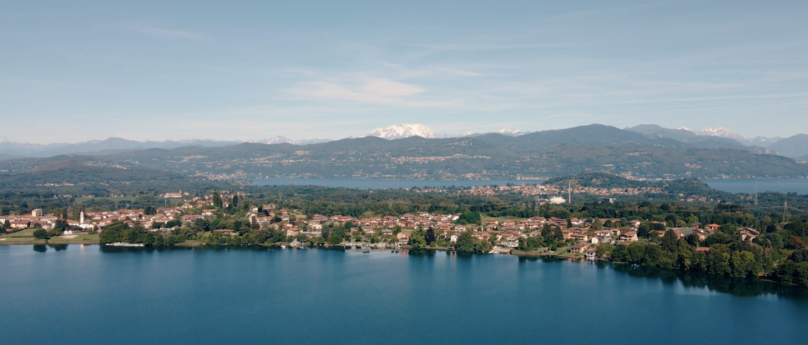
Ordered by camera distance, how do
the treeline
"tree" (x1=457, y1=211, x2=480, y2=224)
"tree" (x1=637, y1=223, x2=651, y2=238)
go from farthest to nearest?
"tree" (x1=457, y1=211, x2=480, y2=224), the treeline, "tree" (x1=637, y1=223, x2=651, y2=238)

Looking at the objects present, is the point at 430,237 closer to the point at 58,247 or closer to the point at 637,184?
the point at 58,247

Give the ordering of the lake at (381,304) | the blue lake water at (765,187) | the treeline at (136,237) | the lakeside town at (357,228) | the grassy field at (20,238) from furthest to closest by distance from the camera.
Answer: the blue lake water at (765,187), the grassy field at (20,238), the treeline at (136,237), the lakeside town at (357,228), the lake at (381,304)

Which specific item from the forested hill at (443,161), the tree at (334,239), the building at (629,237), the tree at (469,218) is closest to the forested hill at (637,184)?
the forested hill at (443,161)

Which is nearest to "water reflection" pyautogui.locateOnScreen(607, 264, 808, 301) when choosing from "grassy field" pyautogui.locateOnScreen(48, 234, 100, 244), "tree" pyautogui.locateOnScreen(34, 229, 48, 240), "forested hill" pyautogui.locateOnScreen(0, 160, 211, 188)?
"grassy field" pyautogui.locateOnScreen(48, 234, 100, 244)

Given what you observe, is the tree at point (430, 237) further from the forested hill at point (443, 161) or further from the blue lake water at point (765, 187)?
the forested hill at point (443, 161)

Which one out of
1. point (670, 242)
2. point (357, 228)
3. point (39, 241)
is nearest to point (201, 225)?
point (39, 241)

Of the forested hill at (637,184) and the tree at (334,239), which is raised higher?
the forested hill at (637,184)

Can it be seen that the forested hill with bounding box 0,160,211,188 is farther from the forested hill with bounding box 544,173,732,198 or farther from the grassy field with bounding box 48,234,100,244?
the forested hill with bounding box 544,173,732,198
